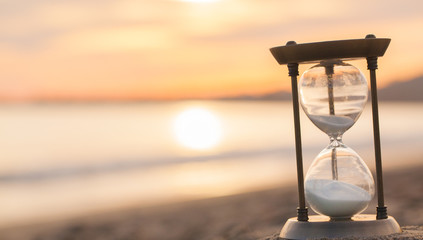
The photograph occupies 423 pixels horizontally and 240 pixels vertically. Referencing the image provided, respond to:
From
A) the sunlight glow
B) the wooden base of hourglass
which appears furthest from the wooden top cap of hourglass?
the sunlight glow

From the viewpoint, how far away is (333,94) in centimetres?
412

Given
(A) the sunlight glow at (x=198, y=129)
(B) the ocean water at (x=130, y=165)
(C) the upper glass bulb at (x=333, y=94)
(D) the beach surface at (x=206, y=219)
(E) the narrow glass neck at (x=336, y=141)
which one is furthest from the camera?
(A) the sunlight glow at (x=198, y=129)

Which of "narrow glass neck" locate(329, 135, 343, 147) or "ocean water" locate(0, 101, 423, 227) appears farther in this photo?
"ocean water" locate(0, 101, 423, 227)

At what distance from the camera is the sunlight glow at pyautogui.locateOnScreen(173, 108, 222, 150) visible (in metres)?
30.1

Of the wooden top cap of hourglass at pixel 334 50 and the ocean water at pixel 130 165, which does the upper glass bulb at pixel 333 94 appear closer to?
the wooden top cap of hourglass at pixel 334 50

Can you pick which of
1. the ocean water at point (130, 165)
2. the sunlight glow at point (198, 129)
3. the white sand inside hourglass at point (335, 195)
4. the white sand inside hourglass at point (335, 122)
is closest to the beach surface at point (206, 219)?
the ocean water at point (130, 165)

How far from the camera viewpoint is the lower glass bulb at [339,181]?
4.19 meters

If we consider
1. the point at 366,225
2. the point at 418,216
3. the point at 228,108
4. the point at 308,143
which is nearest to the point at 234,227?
the point at 418,216

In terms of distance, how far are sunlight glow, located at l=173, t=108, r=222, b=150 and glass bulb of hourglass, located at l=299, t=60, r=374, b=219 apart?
22682mm

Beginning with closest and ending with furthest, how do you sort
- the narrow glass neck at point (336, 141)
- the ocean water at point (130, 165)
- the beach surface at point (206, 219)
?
1. the narrow glass neck at point (336, 141)
2. the beach surface at point (206, 219)
3. the ocean water at point (130, 165)

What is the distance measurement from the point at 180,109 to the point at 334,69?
68525mm

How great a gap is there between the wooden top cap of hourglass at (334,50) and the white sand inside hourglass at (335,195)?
64 cm

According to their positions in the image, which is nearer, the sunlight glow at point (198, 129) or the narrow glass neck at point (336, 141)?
the narrow glass neck at point (336, 141)

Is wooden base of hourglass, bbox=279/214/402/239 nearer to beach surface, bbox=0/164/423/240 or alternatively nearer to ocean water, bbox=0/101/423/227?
beach surface, bbox=0/164/423/240
